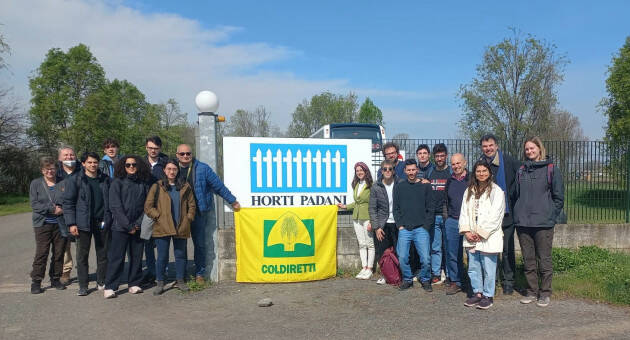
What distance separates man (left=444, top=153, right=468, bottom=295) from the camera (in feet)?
17.8

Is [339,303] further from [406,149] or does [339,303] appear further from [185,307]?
[406,149]

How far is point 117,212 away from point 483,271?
4871mm

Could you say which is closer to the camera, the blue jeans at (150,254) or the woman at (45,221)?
the woman at (45,221)

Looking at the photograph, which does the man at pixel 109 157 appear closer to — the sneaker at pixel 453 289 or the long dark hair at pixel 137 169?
the long dark hair at pixel 137 169

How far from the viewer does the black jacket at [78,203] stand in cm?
552

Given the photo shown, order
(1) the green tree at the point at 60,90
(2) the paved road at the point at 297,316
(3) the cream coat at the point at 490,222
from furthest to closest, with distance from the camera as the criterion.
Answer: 1. (1) the green tree at the point at 60,90
2. (3) the cream coat at the point at 490,222
3. (2) the paved road at the point at 297,316

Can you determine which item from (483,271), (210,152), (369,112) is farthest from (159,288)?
(369,112)

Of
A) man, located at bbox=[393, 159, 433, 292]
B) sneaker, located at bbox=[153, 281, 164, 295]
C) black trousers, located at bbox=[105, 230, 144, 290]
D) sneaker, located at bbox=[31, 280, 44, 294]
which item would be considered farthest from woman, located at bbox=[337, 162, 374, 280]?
sneaker, located at bbox=[31, 280, 44, 294]

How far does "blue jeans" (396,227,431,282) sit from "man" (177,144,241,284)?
252cm

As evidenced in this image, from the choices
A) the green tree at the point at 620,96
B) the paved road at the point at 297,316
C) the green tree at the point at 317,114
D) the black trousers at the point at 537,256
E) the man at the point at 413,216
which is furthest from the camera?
the green tree at the point at 317,114

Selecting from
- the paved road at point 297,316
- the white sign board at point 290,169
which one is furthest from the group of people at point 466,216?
the white sign board at point 290,169

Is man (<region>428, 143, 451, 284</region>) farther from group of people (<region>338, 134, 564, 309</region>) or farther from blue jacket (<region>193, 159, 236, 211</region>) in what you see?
blue jacket (<region>193, 159, 236, 211</region>)

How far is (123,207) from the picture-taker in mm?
5547

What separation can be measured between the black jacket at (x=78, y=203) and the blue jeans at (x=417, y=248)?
410 cm
